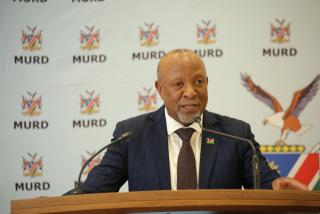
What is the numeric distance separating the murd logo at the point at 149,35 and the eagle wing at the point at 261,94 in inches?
36.8

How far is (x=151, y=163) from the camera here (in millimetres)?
3551

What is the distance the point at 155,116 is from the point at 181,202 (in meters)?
1.74

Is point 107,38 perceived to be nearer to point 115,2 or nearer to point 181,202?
point 115,2

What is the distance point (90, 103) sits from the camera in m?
5.36

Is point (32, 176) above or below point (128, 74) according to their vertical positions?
below

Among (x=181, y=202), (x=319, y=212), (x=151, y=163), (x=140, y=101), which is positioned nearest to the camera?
(x=181, y=202)

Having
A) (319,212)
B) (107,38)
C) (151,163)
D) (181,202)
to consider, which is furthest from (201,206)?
(107,38)

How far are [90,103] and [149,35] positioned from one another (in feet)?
2.93

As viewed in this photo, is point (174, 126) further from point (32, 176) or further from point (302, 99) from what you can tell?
point (32, 176)

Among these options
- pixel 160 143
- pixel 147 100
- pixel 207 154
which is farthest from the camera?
pixel 147 100

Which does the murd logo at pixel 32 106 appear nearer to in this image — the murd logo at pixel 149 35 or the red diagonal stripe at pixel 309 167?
the murd logo at pixel 149 35

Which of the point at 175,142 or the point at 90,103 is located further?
the point at 90,103

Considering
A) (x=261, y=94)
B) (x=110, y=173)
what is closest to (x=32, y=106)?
(x=110, y=173)

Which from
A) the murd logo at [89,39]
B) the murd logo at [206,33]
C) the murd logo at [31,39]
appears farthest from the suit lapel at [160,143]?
the murd logo at [31,39]
